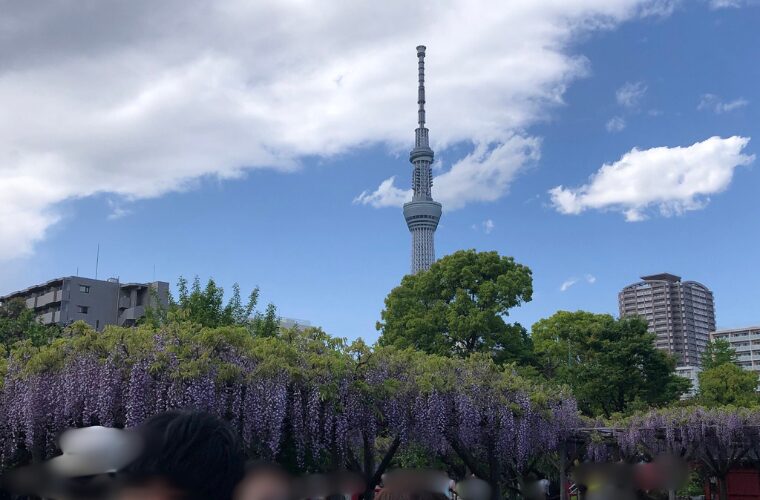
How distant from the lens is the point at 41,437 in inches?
462

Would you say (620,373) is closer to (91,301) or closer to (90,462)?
(90,462)

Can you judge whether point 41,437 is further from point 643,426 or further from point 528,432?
point 643,426

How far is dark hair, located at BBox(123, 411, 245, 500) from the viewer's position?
1.59 m

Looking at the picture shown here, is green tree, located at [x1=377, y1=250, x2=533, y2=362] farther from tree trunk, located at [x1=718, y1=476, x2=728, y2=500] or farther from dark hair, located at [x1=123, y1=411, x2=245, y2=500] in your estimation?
dark hair, located at [x1=123, y1=411, x2=245, y2=500]

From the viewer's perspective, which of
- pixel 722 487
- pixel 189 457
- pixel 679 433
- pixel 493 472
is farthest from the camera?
pixel 722 487

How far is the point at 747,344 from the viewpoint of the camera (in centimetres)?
12156

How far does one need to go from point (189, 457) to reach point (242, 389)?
993 centimetres

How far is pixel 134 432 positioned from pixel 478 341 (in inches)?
1100

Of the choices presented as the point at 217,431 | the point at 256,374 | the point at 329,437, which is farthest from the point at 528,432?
the point at 217,431

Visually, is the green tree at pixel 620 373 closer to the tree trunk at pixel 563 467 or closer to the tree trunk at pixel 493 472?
the tree trunk at pixel 563 467

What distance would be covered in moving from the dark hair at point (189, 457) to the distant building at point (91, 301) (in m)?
55.7

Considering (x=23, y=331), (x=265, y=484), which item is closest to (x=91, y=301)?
(x=23, y=331)

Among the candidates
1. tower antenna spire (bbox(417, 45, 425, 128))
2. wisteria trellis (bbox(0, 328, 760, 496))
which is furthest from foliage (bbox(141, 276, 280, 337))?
tower antenna spire (bbox(417, 45, 425, 128))

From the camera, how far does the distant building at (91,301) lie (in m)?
56.1
